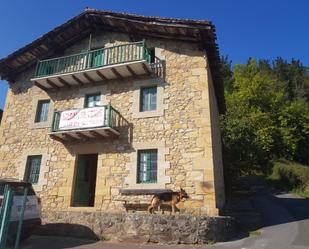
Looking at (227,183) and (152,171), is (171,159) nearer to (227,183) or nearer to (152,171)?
(152,171)

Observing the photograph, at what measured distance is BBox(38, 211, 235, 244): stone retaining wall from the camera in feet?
27.0

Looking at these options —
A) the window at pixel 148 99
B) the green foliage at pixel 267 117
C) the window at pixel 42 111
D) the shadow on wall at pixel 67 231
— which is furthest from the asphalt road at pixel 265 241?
the green foliage at pixel 267 117

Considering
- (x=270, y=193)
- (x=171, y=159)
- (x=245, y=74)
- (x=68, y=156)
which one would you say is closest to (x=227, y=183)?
(x=270, y=193)

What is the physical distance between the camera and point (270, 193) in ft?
68.0

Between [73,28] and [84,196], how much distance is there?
7951 millimetres

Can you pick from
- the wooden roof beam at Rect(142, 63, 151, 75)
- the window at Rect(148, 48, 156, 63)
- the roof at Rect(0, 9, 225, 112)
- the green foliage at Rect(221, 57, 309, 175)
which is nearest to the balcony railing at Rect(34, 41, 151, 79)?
the wooden roof beam at Rect(142, 63, 151, 75)

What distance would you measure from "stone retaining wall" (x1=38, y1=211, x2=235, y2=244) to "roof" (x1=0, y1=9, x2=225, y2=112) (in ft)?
22.6

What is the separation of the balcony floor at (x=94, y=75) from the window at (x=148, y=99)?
714 mm

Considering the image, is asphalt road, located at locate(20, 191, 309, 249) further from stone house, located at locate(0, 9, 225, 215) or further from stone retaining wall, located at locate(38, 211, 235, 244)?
stone house, located at locate(0, 9, 225, 215)

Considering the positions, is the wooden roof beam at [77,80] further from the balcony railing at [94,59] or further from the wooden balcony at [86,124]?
the wooden balcony at [86,124]

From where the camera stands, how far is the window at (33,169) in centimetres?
1238

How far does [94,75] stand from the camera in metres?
12.5

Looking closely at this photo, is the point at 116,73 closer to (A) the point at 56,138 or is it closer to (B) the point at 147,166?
(A) the point at 56,138

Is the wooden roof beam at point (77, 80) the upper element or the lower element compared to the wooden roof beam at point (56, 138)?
upper
